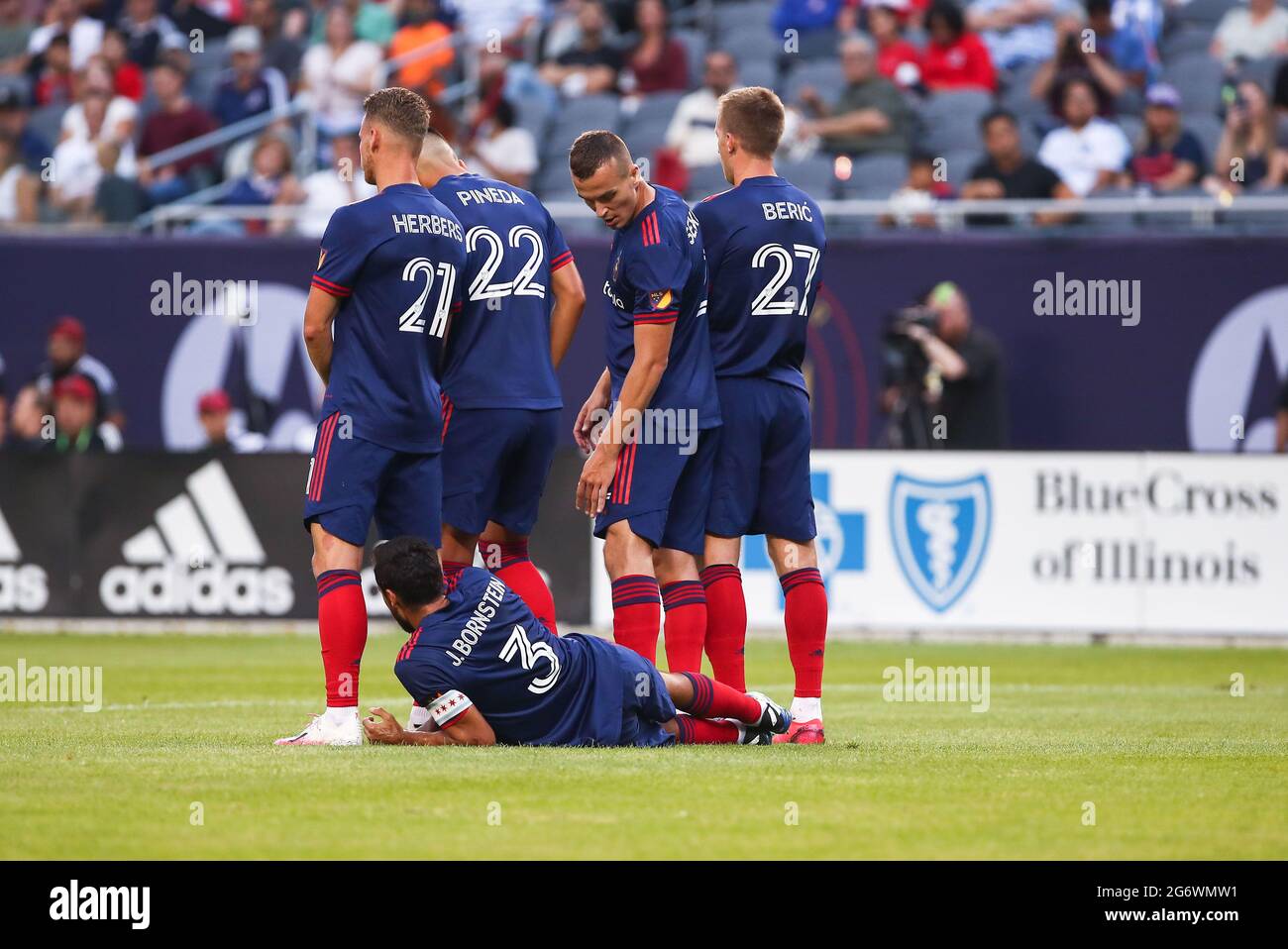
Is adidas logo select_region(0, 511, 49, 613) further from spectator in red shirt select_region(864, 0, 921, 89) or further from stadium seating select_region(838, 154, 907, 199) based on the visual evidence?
spectator in red shirt select_region(864, 0, 921, 89)

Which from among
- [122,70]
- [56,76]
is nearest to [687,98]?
[122,70]

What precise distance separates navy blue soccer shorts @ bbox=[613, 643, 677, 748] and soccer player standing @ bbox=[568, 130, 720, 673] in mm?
423

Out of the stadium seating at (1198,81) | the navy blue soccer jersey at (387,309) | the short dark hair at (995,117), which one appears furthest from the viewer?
the stadium seating at (1198,81)

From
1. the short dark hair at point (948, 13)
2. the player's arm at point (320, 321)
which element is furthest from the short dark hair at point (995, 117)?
the player's arm at point (320, 321)

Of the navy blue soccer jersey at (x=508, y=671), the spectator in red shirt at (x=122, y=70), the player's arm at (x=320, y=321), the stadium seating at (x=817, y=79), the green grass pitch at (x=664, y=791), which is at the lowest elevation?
the green grass pitch at (x=664, y=791)

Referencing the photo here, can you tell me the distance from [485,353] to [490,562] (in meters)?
1.03

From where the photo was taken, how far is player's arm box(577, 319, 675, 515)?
7.79 metres

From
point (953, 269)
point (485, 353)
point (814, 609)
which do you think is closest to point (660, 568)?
point (814, 609)

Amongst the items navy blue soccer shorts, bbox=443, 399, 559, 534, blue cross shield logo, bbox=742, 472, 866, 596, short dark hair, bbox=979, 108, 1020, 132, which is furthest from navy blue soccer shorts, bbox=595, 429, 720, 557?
short dark hair, bbox=979, 108, 1020, 132

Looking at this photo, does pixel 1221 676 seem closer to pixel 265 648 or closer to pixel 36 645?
pixel 265 648

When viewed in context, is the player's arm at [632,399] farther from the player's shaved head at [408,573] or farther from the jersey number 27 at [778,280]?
the player's shaved head at [408,573]

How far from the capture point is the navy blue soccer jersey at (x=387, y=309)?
7.61m

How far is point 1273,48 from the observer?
18.1 m

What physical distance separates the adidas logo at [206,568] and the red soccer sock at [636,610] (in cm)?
774
